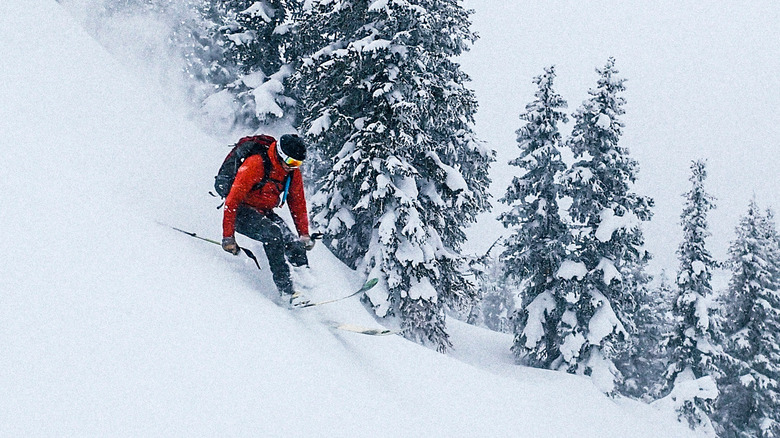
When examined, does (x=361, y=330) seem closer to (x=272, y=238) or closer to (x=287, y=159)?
(x=272, y=238)

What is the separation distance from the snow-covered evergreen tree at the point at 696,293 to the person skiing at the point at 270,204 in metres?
20.1

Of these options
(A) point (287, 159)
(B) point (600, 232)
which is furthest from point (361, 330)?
(B) point (600, 232)

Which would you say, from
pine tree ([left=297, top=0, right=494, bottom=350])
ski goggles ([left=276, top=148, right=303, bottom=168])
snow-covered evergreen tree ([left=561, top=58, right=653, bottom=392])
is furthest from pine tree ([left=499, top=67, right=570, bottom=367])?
ski goggles ([left=276, top=148, right=303, bottom=168])

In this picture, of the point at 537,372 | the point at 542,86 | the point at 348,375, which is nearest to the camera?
the point at 348,375

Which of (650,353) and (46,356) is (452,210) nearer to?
(46,356)

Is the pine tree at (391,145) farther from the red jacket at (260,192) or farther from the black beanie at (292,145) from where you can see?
the black beanie at (292,145)

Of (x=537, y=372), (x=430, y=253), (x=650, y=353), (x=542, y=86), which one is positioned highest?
(x=542, y=86)

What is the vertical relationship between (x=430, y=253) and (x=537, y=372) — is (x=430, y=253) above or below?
above

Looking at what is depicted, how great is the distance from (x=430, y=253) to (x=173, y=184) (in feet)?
19.7

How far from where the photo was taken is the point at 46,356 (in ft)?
10.7

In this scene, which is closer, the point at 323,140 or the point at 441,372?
the point at 441,372

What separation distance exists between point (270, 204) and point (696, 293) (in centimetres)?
2089

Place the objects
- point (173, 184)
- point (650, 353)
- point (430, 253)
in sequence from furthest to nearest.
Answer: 1. point (650, 353)
2. point (430, 253)
3. point (173, 184)

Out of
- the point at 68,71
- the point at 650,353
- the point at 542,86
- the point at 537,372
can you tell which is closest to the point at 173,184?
the point at 68,71
